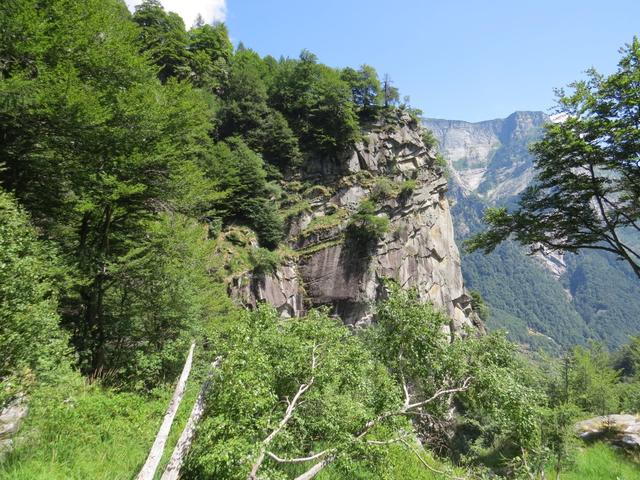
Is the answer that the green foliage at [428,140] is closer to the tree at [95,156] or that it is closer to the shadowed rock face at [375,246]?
the shadowed rock face at [375,246]

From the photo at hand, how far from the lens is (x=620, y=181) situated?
869 cm

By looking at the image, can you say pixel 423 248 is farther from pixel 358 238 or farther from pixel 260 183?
pixel 260 183

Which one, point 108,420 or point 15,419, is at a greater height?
point 15,419

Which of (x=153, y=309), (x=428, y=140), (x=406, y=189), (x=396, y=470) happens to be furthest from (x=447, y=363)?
(x=428, y=140)

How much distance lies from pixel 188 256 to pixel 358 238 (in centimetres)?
1809

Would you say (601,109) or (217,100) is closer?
(601,109)

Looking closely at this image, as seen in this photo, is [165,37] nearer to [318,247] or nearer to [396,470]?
[318,247]

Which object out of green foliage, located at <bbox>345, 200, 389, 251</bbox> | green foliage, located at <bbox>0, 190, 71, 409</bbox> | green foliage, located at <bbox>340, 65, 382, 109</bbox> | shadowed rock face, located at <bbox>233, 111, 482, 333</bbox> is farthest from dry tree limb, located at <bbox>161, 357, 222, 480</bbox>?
green foliage, located at <bbox>340, 65, 382, 109</bbox>

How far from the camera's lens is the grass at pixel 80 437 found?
461cm

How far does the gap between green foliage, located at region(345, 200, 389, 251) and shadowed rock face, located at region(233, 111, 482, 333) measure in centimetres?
50

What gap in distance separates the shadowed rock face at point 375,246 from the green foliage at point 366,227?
1.66ft

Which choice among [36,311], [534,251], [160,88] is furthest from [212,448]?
[160,88]

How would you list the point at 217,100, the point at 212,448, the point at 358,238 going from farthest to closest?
the point at 217,100, the point at 358,238, the point at 212,448

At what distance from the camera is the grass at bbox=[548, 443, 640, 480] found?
25.1 ft
